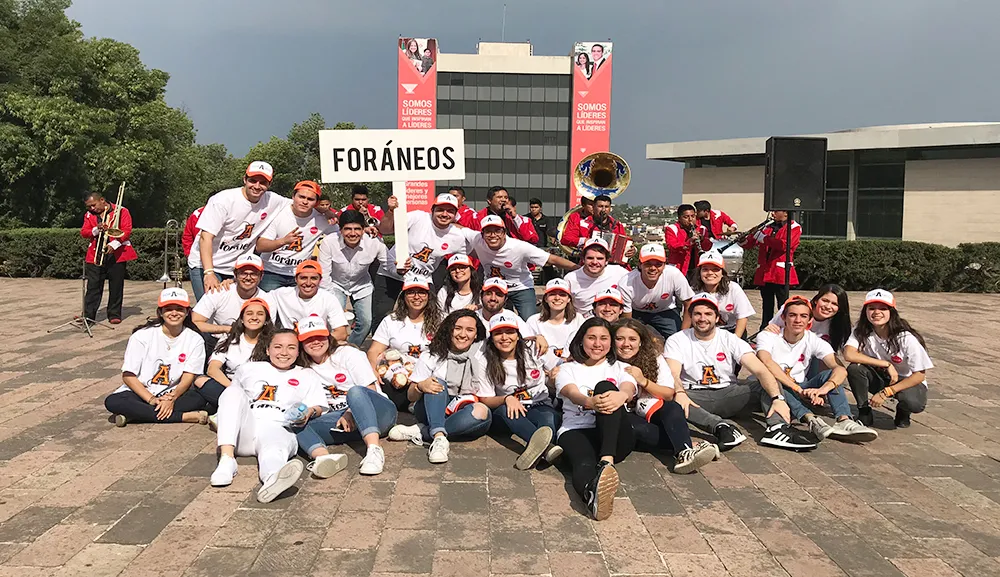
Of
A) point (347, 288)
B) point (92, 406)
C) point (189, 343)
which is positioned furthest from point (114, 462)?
point (347, 288)

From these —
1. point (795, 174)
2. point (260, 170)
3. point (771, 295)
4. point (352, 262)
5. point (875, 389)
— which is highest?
point (795, 174)

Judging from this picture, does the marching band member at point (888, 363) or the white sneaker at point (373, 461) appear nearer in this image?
the white sneaker at point (373, 461)

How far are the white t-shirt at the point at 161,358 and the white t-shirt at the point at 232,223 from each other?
4.19 feet

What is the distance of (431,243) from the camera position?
7.24 metres

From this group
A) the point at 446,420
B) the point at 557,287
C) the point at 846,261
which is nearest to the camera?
the point at 446,420

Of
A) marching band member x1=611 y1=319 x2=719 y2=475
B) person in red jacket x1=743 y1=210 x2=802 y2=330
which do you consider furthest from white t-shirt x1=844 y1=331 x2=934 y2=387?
person in red jacket x1=743 y1=210 x2=802 y2=330

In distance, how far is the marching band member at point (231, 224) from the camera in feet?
21.4

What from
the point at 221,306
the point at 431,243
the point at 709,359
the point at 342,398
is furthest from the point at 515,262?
the point at 221,306

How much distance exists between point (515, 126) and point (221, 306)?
203ft

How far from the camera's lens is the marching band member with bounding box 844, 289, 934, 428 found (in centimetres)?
581

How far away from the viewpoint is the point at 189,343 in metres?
5.58

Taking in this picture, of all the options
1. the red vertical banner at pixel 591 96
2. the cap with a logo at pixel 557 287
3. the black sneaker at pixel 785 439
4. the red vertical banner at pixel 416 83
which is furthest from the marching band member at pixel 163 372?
the red vertical banner at pixel 591 96

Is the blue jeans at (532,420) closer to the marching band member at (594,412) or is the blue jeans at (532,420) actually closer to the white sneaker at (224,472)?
the marching band member at (594,412)

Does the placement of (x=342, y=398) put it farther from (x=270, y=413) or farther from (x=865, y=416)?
(x=865, y=416)
